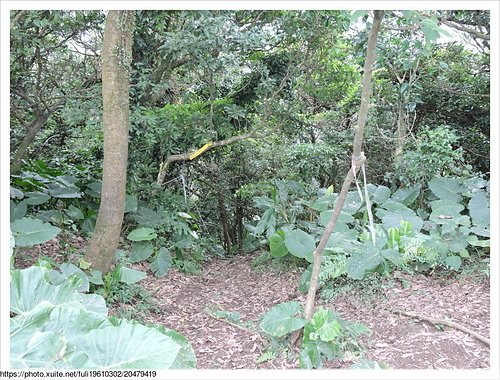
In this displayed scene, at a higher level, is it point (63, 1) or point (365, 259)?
point (63, 1)

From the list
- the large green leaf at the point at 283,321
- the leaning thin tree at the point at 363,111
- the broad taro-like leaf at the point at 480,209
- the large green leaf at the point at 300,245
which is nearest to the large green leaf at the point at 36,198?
the large green leaf at the point at 300,245

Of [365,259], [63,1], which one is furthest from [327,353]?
[63,1]

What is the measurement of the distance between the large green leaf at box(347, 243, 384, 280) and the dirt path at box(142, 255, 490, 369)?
8.8 inches

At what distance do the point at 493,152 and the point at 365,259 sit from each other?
1301 millimetres

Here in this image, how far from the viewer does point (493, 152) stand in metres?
2.10

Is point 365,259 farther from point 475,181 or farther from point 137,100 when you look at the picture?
point 137,100

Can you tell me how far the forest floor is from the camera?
2.41 meters

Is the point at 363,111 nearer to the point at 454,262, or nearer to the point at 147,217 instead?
the point at 454,262

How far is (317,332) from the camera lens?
2.34m

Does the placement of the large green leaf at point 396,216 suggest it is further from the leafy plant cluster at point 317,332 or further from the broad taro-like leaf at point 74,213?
the broad taro-like leaf at point 74,213

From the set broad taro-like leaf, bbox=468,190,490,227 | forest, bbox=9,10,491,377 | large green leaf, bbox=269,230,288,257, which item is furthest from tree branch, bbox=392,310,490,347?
large green leaf, bbox=269,230,288,257

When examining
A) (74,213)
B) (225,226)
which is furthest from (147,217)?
(225,226)

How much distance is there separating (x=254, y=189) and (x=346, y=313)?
2.90m

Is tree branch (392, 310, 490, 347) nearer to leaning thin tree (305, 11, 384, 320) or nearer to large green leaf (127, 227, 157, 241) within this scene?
leaning thin tree (305, 11, 384, 320)
